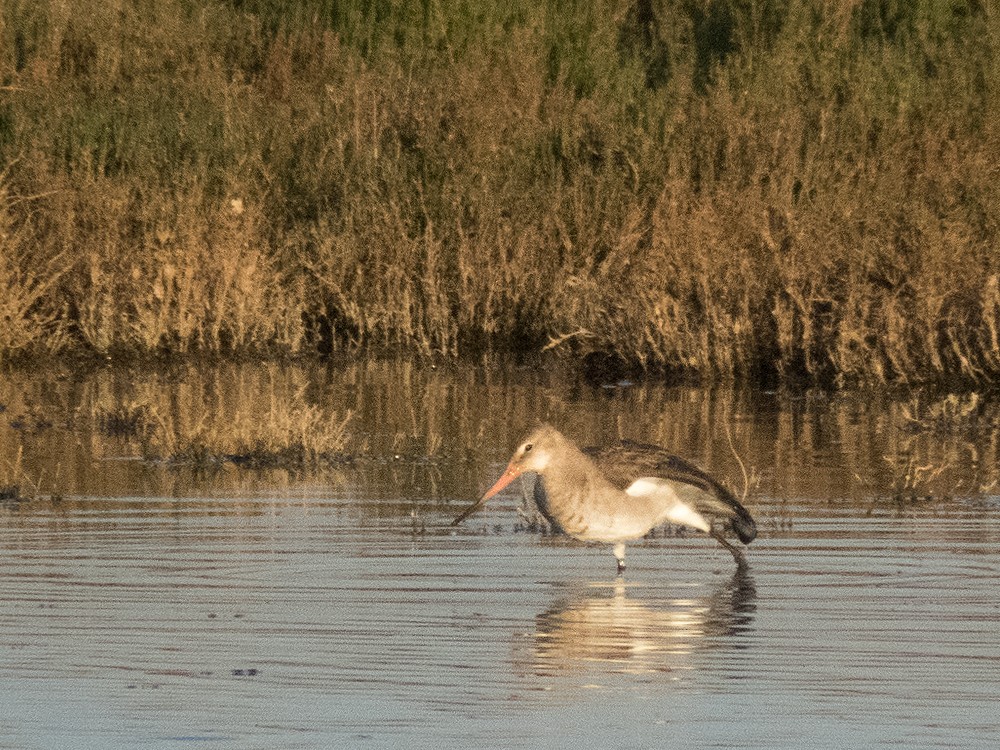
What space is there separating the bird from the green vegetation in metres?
7.13

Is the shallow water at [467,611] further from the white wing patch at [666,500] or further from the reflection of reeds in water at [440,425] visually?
the white wing patch at [666,500]

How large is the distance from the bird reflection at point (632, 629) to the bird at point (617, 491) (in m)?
0.27

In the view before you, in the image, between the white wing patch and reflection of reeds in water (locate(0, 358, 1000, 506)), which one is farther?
reflection of reeds in water (locate(0, 358, 1000, 506))

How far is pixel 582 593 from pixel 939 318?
828cm

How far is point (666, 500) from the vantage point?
32.3ft

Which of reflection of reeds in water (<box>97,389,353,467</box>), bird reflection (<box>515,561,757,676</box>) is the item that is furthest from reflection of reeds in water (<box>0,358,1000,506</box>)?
bird reflection (<box>515,561,757,676</box>)

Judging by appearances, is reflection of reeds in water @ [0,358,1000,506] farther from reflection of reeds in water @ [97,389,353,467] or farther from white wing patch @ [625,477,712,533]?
white wing patch @ [625,477,712,533]

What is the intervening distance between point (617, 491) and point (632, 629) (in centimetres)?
124

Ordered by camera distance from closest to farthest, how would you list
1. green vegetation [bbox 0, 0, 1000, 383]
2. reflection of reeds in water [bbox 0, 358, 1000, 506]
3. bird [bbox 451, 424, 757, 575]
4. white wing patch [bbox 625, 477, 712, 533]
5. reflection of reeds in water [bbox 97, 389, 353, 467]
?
1. bird [bbox 451, 424, 757, 575]
2. white wing patch [bbox 625, 477, 712, 533]
3. reflection of reeds in water [bbox 0, 358, 1000, 506]
4. reflection of reeds in water [bbox 97, 389, 353, 467]
5. green vegetation [bbox 0, 0, 1000, 383]

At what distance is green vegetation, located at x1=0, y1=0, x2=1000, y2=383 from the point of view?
57.3 ft

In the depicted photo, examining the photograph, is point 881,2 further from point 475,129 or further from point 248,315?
point 248,315

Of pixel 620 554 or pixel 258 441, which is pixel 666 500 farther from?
pixel 258 441

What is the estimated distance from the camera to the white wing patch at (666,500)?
9750 millimetres

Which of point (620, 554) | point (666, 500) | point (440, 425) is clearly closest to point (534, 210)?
point (440, 425)
